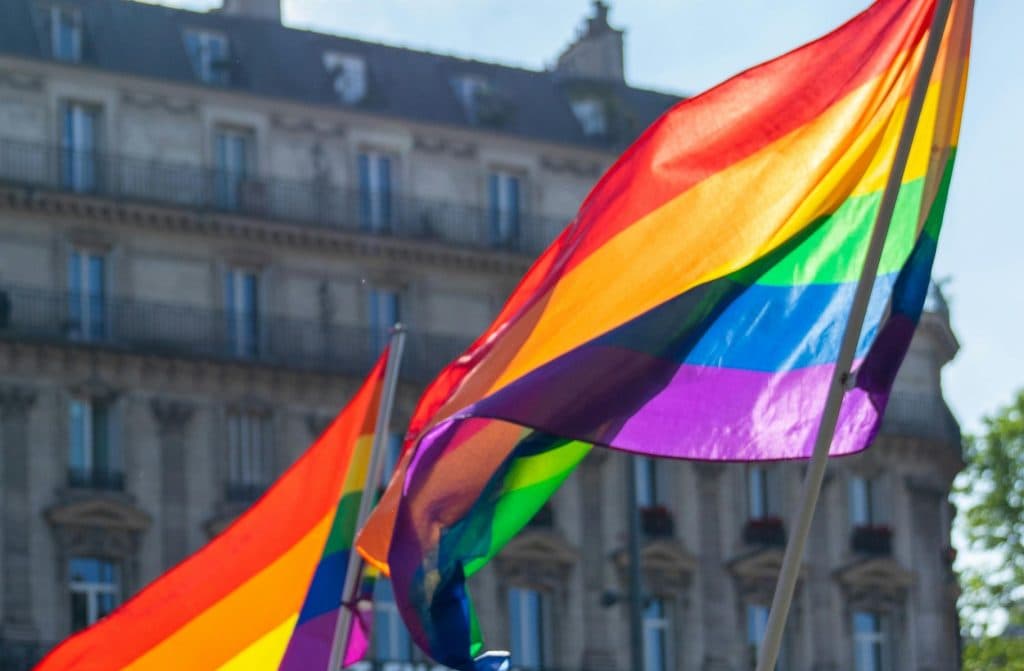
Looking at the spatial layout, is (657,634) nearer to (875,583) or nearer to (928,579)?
(875,583)

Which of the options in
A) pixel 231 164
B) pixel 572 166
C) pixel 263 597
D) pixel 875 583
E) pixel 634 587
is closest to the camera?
pixel 263 597

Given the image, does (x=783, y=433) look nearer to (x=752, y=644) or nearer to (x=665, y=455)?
(x=665, y=455)

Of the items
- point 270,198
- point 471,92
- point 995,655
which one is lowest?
point 995,655

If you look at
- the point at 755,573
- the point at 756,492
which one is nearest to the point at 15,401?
the point at 755,573

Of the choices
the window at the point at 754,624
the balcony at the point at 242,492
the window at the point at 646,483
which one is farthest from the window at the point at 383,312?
the window at the point at 754,624

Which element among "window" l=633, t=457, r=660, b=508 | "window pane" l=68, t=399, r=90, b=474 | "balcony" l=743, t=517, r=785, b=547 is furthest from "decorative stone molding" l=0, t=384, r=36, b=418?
"balcony" l=743, t=517, r=785, b=547

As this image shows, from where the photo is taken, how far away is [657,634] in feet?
181

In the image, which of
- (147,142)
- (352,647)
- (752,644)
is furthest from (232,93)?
(352,647)

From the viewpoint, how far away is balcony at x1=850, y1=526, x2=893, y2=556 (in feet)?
190

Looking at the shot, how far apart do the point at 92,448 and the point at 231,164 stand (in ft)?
21.5

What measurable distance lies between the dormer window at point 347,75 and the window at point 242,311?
4.52 metres

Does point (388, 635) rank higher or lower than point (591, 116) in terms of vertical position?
lower

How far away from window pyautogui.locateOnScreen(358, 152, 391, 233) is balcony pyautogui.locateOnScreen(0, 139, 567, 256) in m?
0.02

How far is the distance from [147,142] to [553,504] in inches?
434
